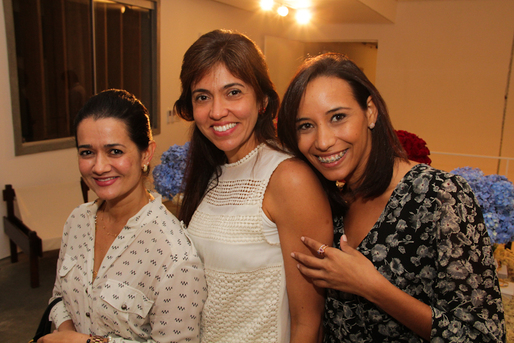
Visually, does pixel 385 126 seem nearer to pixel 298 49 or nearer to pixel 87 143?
pixel 87 143

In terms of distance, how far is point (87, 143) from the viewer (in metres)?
1.26

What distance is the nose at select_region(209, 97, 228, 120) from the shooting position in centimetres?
131

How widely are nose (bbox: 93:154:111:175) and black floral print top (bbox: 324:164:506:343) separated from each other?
0.85 metres

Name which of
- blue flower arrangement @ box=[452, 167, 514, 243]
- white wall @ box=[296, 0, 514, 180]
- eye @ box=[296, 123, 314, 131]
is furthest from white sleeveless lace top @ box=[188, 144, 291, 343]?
white wall @ box=[296, 0, 514, 180]

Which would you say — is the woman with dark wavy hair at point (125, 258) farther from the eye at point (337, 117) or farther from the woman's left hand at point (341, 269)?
the eye at point (337, 117)

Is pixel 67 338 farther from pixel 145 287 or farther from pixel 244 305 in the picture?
pixel 244 305

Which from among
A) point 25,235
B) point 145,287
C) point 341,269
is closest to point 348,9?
point 25,235

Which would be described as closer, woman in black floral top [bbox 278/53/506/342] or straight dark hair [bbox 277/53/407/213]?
woman in black floral top [bbox 278/53/506/342]

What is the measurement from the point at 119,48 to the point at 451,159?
5.77m

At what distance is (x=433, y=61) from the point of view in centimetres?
700

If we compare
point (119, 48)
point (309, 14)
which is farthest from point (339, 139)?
point (309, 14)

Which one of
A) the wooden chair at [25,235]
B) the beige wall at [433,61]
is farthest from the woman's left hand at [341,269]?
the beige wall at [433,61]

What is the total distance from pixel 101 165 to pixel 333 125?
0.75 meters

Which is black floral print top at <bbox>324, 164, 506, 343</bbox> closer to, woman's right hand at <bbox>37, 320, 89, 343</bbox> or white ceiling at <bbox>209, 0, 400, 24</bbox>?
woman's right hand at <bbox>37, 320, 89, 343</bbox>
